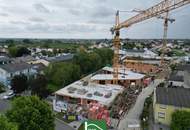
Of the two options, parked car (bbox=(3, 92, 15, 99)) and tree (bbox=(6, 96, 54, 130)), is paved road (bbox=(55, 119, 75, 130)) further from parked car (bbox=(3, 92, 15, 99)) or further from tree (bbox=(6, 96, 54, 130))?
parked car (bbox=(3, 92, 15, 99))

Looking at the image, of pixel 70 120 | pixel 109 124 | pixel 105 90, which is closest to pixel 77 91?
pixel 105 90

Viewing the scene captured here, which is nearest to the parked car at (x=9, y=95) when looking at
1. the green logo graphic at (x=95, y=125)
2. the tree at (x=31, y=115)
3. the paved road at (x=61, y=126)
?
the paved road at (x=61, y=126)

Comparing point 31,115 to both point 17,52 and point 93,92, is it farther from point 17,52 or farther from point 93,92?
point 17,52

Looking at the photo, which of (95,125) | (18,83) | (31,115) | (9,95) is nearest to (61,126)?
(31,115)

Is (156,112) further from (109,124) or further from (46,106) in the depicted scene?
(46,106)

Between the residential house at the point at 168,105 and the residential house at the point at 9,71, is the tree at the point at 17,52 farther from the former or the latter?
the residential house at the point at 168,105

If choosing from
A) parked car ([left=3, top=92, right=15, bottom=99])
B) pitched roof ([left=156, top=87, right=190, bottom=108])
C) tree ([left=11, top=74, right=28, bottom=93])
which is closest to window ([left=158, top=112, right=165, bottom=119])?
pitched roof ([left=156, top=87, right=190, bottom=108])

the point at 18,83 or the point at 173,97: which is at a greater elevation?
the point at 173,97
